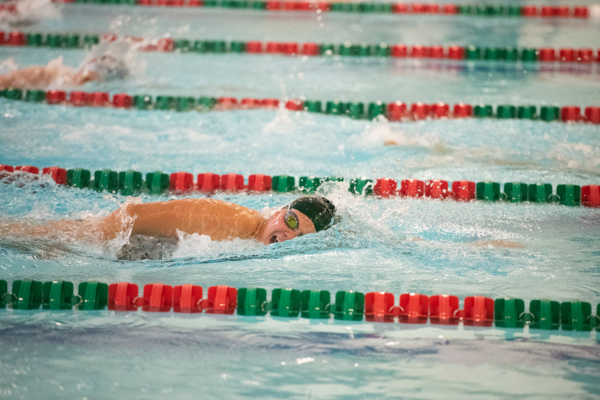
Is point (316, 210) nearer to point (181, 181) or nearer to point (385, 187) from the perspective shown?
point (385, 187)

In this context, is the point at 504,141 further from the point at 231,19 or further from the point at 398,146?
the point at 231,19

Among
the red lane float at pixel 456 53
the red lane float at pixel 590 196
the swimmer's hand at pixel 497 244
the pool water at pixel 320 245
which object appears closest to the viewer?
the pool water at pixel 320 245

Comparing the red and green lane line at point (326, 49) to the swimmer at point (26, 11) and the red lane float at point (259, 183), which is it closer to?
the swimmer at point (26, 11)

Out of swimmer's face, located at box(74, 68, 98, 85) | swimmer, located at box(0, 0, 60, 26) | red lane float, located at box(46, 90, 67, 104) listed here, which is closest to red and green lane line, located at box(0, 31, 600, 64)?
swimmer, located at box(0, 0, 60, 26)

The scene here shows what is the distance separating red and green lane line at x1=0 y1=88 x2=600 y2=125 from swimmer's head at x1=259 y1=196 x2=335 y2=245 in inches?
114

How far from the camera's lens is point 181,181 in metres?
4.77

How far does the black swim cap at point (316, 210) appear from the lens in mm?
3438

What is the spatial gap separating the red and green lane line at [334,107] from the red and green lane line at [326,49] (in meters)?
1.89

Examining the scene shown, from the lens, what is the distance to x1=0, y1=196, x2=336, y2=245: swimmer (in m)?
3.43

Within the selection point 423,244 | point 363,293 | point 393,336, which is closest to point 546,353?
point 393,336

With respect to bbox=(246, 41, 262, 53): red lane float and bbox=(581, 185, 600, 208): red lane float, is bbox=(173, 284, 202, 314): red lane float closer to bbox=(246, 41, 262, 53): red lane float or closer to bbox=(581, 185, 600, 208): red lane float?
bbox=(581, 185, 600, 208): red lane float

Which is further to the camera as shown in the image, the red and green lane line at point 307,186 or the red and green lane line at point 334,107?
the red and green lane line at point 334,107

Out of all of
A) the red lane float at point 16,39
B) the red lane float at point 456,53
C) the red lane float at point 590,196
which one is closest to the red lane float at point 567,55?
the red lane float at point 456,53

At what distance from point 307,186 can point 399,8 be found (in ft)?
20.3
